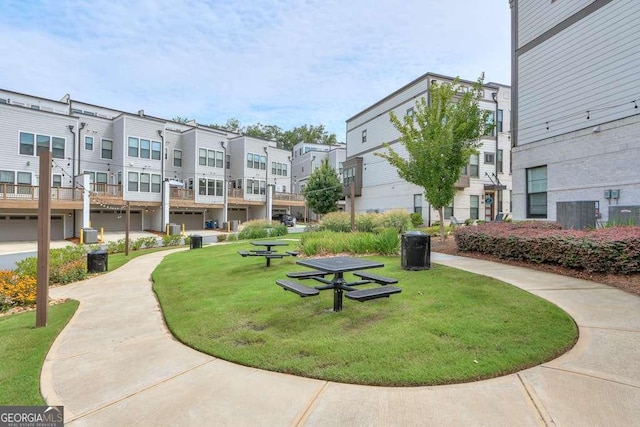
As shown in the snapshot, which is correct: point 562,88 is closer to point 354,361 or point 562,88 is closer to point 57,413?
point 354,361

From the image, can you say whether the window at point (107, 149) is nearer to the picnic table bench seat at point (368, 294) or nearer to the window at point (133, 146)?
the window at point (133, 146)

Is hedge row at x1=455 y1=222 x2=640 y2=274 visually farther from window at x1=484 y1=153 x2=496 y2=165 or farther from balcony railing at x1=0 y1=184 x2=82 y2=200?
balcony railing at x1=0 y1=184 x2=82 y2=200

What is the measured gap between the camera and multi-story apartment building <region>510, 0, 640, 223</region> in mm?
11211

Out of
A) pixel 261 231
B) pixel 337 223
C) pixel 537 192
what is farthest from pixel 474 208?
pixel 261 231

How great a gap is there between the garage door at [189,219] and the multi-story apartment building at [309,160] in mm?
15676

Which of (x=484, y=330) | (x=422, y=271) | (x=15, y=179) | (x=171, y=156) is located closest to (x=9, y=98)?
(x=15, y=179)

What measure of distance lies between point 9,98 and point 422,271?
37416mm

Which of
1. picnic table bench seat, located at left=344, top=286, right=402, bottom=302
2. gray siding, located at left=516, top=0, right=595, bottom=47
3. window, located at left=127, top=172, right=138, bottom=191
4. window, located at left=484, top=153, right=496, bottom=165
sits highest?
gray siding, located at left=516, top=0, right=595, bottom=47

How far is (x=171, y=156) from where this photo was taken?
35.5m

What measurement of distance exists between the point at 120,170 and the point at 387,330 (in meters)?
32.0

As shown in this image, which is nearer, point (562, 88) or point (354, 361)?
point (354, 361)

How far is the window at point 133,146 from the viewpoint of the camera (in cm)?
3109

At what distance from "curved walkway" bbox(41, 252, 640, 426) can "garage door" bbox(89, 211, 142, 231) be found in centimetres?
3064

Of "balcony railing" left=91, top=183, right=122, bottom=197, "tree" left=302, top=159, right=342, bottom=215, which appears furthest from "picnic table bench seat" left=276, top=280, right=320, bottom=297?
"tree" left=302, top=159, right=342, bottom=215
